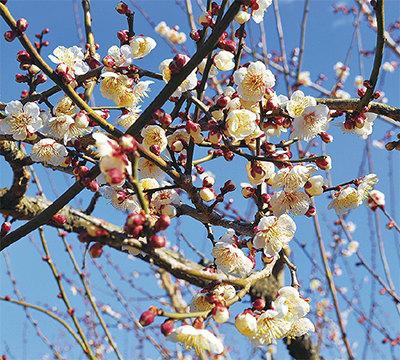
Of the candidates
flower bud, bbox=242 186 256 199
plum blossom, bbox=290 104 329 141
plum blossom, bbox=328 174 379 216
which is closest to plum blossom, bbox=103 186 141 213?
flower bud, bbox=242 186 256 199

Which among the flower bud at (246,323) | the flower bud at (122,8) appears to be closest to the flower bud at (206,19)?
the flower bud at (122,8)

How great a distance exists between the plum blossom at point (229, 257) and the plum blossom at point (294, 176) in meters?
0.32

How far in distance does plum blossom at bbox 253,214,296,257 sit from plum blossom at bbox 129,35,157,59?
972 mm

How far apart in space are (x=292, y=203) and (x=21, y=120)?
4.09 feet

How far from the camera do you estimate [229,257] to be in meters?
1.40


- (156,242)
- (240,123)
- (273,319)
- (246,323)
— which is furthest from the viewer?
(240,123)

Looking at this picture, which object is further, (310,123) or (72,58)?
(72,58)

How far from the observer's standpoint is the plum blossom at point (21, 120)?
58.1 inches

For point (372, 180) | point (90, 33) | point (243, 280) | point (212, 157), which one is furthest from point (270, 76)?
point (90, 33)

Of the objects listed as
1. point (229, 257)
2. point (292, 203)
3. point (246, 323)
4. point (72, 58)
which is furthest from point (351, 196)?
point (72, 58)

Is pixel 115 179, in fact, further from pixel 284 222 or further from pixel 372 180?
pixel 372 180

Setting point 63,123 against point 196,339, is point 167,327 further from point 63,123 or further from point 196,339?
point 63,123

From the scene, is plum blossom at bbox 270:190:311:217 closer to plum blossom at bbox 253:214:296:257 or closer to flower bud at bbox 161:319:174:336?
plum blossom at bbox 253:214:296:257

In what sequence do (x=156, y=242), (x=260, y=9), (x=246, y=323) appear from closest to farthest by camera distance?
(x=156, y=242)
(x=246, y=323)
(x=260, y=9)
